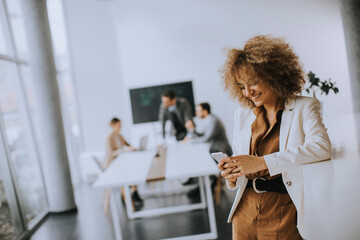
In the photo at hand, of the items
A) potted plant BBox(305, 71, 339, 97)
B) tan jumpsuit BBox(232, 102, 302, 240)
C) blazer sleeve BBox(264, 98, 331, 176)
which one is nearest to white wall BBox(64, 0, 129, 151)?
potted plant BBox(305, 71, 339, 97)

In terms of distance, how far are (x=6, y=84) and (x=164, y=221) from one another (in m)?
2.84

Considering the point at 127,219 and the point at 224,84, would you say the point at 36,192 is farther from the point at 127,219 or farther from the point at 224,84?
the point at 224,84

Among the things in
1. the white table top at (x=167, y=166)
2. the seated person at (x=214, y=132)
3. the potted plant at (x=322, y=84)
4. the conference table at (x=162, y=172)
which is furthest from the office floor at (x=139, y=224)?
the potted plant at (x=322, y=84)

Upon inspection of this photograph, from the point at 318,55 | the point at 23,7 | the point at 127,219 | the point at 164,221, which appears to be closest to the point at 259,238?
the point at 318,55

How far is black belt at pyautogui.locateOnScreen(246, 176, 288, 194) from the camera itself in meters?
1.56

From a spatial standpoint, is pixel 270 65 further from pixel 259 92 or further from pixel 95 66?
pixel 95 66

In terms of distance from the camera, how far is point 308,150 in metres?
1.31

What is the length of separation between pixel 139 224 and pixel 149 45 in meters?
3.88

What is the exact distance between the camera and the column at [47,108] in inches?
190

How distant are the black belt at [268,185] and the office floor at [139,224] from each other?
2156 millimetres

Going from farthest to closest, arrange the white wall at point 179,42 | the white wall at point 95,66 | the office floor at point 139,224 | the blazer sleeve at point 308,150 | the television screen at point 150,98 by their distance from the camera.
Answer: the white wall at point 95,66, the television screen at point 150,98, the white wall at point 179,42, the office floor at point 139,224, the blazer sleeve at point 308,150

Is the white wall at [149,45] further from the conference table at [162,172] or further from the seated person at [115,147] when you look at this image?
the conference table at [162,172]

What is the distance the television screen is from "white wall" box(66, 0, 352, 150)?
0.12 meters

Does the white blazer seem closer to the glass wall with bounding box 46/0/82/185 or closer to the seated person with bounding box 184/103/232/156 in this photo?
the seated person with bounding box 184/103/232/156
